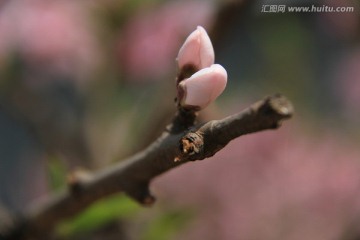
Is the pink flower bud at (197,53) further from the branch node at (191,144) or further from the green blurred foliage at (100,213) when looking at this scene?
the green blurred foliage at (100,213)

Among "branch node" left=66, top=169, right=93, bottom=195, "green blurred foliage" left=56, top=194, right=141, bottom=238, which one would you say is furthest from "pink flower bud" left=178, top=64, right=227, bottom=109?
"green blurred foliage" left=56, top=194, right=141, bottom=238

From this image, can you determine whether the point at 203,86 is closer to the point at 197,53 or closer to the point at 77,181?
the point at 197,53

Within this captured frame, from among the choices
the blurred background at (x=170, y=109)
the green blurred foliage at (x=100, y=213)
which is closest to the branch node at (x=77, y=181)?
the green blurred foliage at (x=100, y=213)

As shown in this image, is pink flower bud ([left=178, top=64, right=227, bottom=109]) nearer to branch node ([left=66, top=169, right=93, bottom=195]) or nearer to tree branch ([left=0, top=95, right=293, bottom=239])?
tree branch ([left=0, top=95, right=293, bottom=239])

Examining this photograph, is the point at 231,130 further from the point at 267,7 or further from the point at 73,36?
the point at 73,36

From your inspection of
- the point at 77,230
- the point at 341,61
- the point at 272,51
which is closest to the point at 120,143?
the point at 77,230

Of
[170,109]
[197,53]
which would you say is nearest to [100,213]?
[170,109]
